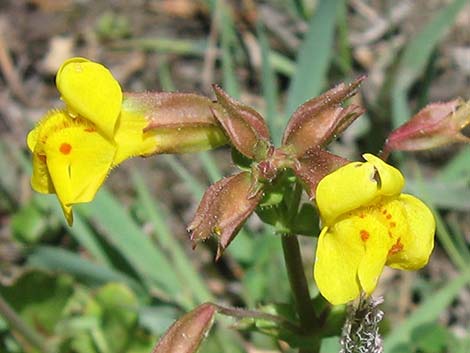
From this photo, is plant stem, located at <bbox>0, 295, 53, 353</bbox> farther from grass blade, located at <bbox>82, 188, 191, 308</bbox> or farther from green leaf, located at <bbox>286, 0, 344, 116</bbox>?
green leaf, located at <bbox>286, 0, 344, 116</bbox>

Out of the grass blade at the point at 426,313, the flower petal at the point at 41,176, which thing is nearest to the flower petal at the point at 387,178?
the flower petal at the point at 41,176

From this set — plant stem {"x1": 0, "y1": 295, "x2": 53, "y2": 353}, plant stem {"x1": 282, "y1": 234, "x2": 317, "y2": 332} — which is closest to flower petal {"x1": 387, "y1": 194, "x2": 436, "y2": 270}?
plant stem {"x1": 282, "y1": 234, "x2": 317, "y2": 332}

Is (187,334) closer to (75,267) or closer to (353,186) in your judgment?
(353,186)

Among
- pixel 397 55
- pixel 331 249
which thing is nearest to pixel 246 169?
pixel 331 249

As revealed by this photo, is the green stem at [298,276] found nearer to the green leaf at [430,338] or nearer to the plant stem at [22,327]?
the green leaf at [430,338]

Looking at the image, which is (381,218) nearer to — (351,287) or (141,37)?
(351,287)

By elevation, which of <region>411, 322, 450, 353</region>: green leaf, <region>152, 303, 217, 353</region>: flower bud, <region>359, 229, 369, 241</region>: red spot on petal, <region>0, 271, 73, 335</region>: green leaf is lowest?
<region>0, 271, 73, 335</region>: green leaf

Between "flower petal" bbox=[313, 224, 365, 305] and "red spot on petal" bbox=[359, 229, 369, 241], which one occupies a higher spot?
"red spot on petal" bbox=[359, 229, 369, 241]
